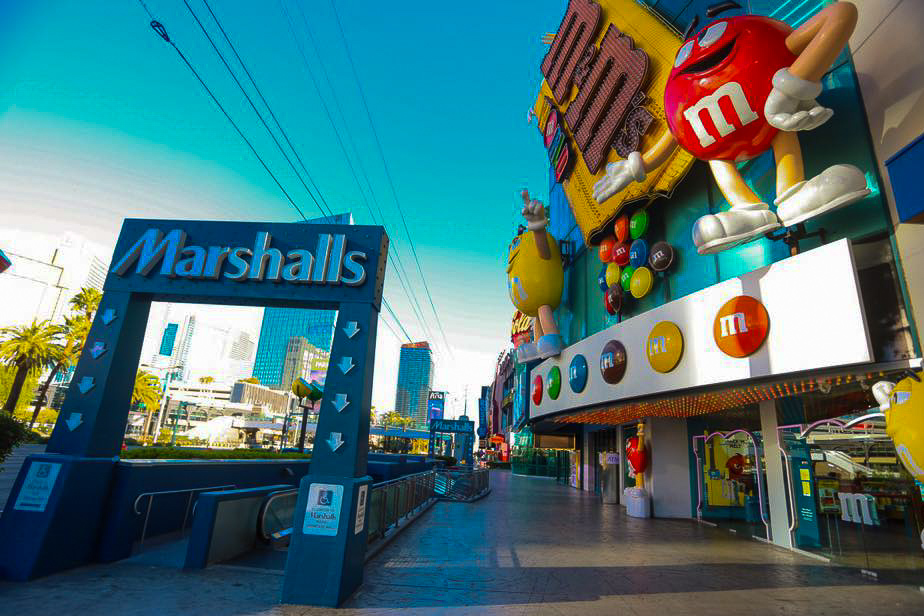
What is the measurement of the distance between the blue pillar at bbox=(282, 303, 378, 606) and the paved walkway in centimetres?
30

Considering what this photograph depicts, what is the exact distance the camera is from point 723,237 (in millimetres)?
7082

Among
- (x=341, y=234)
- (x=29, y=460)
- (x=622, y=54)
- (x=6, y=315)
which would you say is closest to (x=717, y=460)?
(x=622, y=54)

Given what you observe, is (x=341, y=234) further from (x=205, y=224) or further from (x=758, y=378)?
(x=758, y=378)

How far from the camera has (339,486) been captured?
5.78 m

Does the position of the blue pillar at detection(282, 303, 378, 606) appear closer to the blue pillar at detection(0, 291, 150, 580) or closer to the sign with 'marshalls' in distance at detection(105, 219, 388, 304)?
the sign with 'marshalls' in distance at detection(105, 219, 388, 304)

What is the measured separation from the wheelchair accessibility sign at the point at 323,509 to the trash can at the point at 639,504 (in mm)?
11692

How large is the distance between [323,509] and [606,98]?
1178 centimetres

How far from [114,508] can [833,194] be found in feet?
36.2

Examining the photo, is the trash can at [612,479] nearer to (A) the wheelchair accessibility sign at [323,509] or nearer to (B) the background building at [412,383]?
(A) the wheelchair accessibility sign at [323,509]

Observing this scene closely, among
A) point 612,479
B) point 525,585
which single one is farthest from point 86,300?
point 525,585

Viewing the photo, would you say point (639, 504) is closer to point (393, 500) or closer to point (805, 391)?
point (805, 391)

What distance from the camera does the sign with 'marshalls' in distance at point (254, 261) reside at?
Result: 269 inches

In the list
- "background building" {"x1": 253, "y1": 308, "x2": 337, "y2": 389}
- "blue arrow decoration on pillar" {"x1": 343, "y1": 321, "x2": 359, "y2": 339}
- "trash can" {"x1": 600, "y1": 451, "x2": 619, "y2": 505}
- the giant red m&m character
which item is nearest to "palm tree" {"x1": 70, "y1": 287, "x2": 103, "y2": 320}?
"trash can" {"x1": 600, "y1": 451, "x2": 619, "y2": 505}

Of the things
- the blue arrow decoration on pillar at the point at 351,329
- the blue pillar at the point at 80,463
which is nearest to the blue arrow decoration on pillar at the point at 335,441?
the blue arrow decoration on pillar at the point at 351,329
